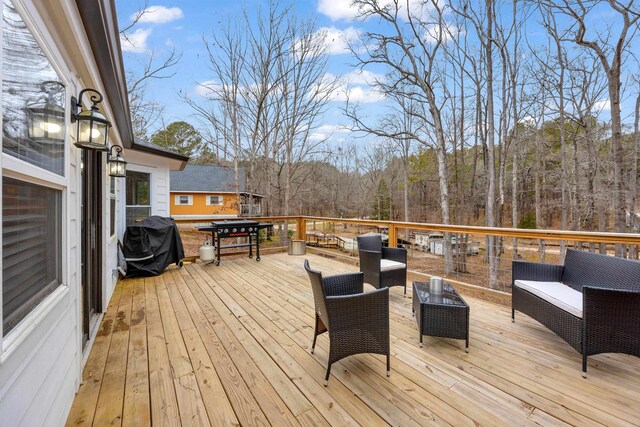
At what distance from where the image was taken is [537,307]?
249 centimetres

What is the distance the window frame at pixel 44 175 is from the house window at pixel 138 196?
3814 millimetres

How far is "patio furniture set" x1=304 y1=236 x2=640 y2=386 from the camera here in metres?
1.93

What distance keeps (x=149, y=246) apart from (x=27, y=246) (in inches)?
150

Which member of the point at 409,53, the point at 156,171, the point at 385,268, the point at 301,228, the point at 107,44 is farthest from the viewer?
the point at 409,53

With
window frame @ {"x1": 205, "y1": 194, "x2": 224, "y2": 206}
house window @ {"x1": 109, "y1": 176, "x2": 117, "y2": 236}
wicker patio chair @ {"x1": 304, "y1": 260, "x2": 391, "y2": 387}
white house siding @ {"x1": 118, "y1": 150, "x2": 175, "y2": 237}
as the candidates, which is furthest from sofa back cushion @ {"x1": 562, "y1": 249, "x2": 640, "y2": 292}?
window frame @ {"x1": 205, "y1": 194, "x2": 224, "y2": 206}

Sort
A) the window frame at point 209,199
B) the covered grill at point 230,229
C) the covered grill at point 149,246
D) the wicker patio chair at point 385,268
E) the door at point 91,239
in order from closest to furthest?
the door at point 91,239 → the wicker patio chair at point 385,268 → the covered grill at point 149,246 → the covered grill at point 230,229 → the window frame at point 209,199

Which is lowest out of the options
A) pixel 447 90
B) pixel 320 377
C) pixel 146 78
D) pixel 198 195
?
pixel 320 377

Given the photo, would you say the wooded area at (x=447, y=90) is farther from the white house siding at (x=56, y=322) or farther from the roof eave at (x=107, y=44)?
the white house siding at (x=56, y=322)

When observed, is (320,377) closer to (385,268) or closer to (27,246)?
(385,268)

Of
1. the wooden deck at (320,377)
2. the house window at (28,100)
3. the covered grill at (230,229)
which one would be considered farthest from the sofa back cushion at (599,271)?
the covered grill at (230,229)

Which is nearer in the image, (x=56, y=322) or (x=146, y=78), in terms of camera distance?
(x=56, y=322)

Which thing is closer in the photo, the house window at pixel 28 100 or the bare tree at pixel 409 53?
the house window at pixel 28 100

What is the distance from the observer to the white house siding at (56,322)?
3.46ft

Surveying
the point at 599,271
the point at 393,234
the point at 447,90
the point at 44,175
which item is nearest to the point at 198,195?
the point at 447,90
